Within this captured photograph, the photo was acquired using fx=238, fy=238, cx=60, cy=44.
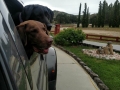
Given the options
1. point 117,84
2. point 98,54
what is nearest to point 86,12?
point 98,54

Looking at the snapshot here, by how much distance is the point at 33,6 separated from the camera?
298 cm

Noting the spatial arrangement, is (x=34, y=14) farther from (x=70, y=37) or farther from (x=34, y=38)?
(x=70, y=37)

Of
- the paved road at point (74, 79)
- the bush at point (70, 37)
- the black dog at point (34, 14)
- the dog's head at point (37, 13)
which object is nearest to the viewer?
the black dog at point (34, 14)

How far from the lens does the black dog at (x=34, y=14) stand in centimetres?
240

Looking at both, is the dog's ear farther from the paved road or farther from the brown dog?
the paved road

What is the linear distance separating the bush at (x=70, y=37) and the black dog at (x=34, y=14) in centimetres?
1423

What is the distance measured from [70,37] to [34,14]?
49.5 feet

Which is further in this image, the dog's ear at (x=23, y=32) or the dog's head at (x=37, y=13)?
the dog's head at (x=37, y=13)

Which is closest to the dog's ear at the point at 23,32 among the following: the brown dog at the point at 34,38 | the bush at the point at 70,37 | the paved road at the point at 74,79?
the brown dog at the point at 34,38

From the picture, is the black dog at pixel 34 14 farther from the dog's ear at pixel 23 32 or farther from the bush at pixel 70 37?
the bush at pixel 70 37

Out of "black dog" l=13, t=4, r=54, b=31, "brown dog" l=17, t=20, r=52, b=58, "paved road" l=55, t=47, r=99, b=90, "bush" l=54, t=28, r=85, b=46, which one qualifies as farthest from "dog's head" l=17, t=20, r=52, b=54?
"bush" l=54, t=28, r=85, b=46

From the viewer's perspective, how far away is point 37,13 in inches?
116

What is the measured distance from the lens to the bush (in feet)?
58.2

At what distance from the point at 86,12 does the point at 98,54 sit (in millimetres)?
56928
